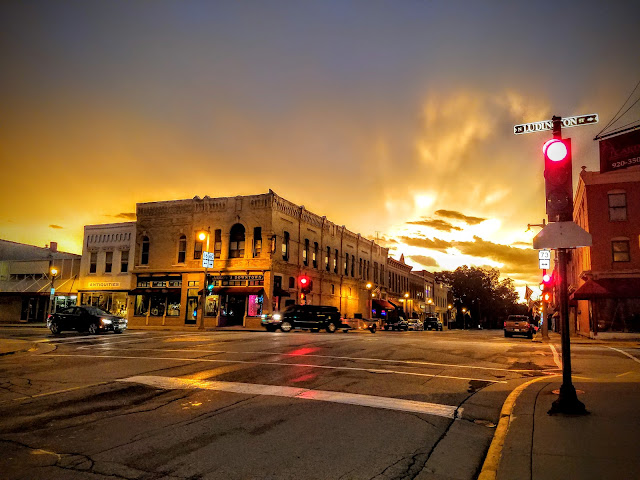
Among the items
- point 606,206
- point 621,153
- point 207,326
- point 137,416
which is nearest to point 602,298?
point 606,206

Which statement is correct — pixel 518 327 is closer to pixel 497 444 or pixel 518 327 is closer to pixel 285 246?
pixel 285 246

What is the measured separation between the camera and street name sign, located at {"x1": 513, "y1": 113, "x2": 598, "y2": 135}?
720 cm

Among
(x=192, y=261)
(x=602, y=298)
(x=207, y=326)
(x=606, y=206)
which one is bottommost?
(x=207, y=326)

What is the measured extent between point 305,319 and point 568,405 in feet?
89.8

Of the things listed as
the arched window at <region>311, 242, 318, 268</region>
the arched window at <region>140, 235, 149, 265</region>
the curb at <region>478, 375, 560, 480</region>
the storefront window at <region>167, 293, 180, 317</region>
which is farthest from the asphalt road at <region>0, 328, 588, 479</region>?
the arched window at <region>311, 242, 318, 268</region>

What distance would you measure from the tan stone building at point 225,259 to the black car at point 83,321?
12.8 metres

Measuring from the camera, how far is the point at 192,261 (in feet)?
145

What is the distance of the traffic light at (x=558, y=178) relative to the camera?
7.02 metres

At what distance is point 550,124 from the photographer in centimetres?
741

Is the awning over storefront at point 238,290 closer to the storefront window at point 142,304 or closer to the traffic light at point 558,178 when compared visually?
the storefront window at point 142,304

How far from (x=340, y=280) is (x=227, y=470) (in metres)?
48.9

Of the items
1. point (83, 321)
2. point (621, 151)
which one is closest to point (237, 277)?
point (83, 321)

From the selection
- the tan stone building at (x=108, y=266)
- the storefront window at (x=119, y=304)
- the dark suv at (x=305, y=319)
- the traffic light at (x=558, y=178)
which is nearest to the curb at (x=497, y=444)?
the traffic light at (x=558, y=178)

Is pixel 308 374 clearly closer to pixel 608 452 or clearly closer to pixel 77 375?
pixel 77 375
